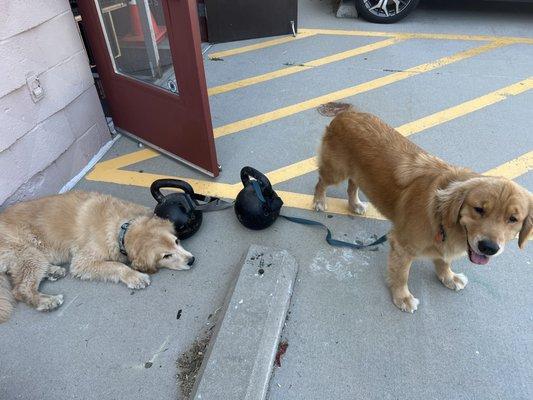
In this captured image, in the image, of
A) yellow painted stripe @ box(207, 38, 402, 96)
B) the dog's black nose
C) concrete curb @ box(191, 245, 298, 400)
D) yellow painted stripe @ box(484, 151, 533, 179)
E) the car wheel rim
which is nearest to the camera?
the dog's black nose

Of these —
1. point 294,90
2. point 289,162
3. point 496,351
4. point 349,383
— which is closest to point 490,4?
point 294,90

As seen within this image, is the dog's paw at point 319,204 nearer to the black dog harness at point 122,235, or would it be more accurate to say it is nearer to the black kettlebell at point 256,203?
the black kettlebell at point 256,203

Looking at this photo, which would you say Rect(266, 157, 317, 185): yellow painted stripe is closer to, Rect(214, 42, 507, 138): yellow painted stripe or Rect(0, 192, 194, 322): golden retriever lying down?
Rect(214, 42, 507, 138): yellow painted stripe

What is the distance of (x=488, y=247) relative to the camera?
1.88 meters

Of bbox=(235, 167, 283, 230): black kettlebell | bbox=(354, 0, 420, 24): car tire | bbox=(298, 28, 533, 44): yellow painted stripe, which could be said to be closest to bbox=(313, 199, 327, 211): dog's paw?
bbox=(235, 167, 283, 230): black kettlebell

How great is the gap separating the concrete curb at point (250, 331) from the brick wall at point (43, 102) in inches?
84.4

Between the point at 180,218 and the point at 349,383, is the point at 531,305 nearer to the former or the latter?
the point at 349,383

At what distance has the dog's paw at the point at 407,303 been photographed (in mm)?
2596

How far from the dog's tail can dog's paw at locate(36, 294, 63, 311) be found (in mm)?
189

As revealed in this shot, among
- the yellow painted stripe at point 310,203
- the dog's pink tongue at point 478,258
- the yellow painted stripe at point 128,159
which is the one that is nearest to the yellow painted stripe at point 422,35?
the yellow painted stripe at point 128,159

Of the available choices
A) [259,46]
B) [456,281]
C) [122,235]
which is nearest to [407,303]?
[456,281]

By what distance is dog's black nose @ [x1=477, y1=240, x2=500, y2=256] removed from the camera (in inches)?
73.6

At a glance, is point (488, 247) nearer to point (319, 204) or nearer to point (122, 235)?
point (319, 204)

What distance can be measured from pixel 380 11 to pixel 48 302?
21.5 feet
